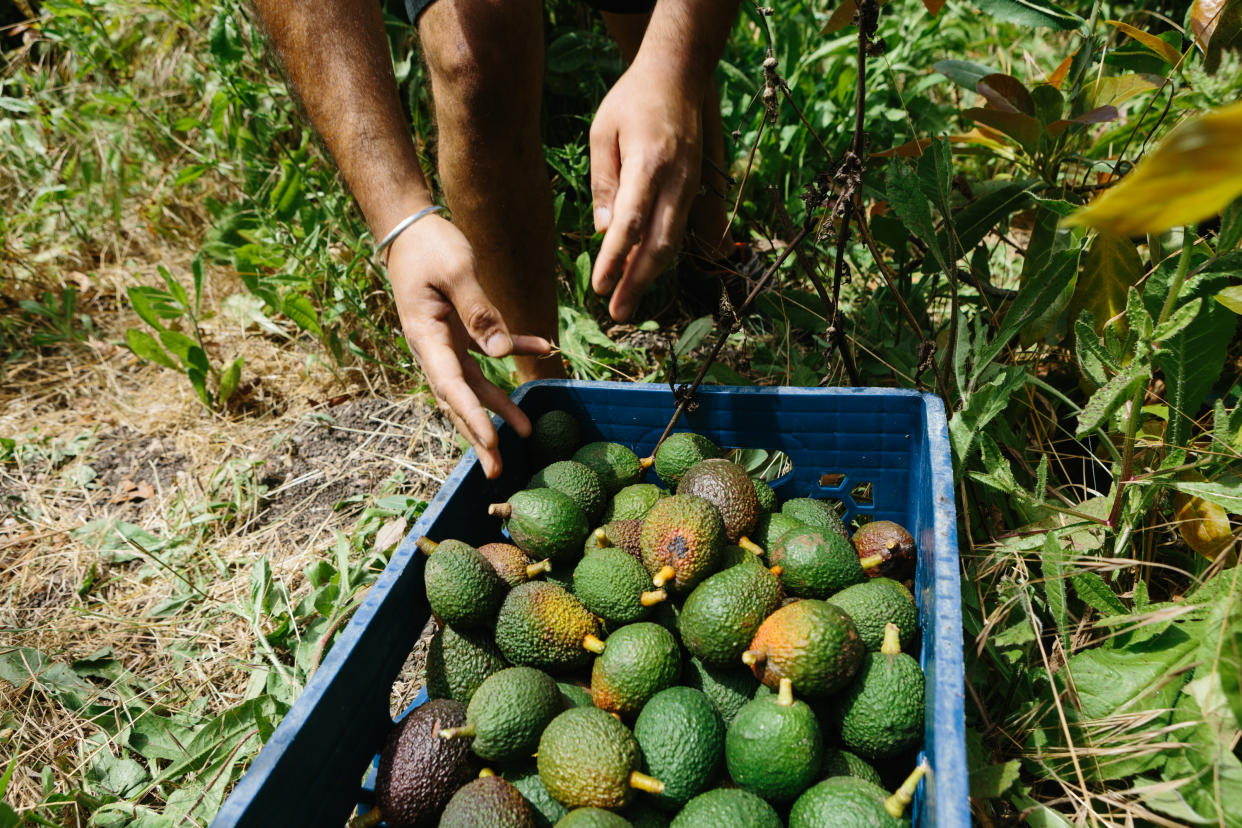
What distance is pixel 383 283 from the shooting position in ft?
11.5

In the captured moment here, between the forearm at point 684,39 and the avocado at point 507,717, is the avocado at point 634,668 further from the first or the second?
the forearm at point 684,39

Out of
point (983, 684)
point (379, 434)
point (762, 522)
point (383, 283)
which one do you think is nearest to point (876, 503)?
point (762, 522)

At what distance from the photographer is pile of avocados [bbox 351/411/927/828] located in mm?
1431

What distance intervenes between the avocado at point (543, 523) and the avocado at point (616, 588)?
0.13m

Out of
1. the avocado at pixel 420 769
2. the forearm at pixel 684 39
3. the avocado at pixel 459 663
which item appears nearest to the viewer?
the avocado at pixel 420 769

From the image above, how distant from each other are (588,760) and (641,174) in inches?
50.2

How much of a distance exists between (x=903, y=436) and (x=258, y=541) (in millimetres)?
A: 2276

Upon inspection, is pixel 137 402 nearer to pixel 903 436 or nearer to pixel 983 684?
pixel 903 436


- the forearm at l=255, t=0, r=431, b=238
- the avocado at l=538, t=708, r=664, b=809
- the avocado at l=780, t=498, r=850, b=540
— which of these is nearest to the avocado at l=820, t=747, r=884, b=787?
the avocado at l=538, t=708, r=664, b=809

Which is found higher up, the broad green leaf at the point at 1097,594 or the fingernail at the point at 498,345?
the fingernail at the point at 498,345

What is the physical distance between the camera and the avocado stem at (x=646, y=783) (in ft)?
4.67

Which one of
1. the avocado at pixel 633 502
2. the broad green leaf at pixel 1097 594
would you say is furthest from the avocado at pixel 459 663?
the broad green leaf at pixel 1097 594

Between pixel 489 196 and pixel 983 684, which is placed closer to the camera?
pixel 983 684

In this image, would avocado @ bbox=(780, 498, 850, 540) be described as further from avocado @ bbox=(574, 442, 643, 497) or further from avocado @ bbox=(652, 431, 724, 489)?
avocado @ bbox=(574, 442, 643, 497)
